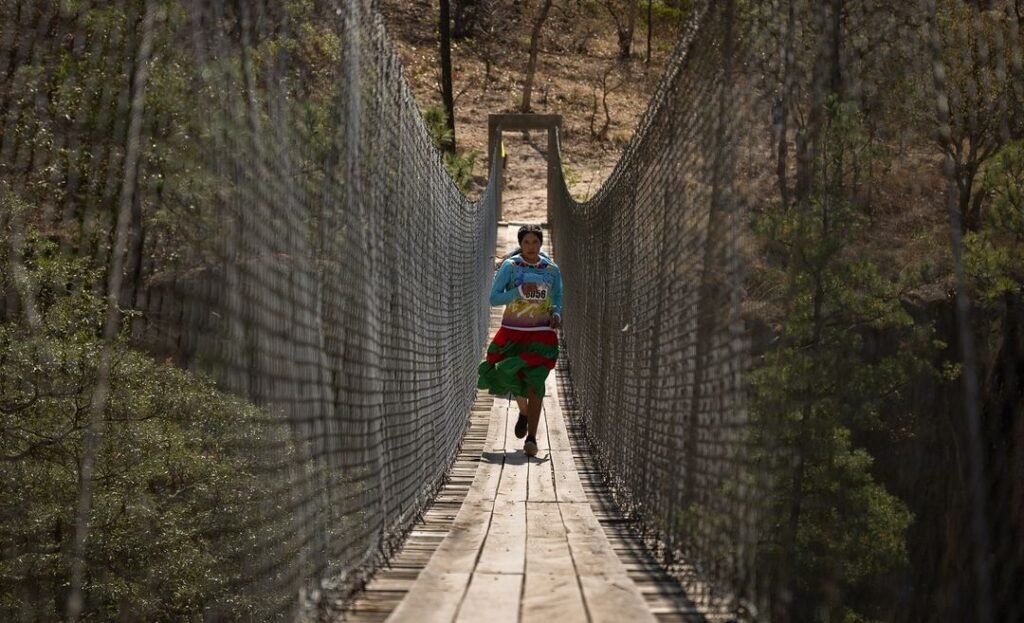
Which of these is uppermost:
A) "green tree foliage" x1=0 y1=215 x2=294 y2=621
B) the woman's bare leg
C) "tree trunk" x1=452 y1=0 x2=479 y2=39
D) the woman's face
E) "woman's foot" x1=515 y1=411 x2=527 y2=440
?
"tree trunk" x1=452 y1=0 x2=479 y2=39

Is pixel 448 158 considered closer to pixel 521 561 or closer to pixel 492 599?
pixel 521 561

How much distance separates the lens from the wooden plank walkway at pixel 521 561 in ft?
9.06

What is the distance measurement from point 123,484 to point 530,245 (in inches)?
221

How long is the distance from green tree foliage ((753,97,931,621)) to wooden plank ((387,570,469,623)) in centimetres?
865

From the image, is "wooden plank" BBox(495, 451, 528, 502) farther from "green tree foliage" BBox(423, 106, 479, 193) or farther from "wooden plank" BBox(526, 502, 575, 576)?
"green tree foliage" BBox(423, 106, 479, 193)

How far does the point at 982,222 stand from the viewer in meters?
19.5

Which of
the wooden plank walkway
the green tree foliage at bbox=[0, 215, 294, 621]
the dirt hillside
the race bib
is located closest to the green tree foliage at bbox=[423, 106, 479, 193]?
the dirt hillside

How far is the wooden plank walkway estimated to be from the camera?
2762mm

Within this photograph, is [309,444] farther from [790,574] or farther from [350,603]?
[790,574]

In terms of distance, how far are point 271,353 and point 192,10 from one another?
9.46 meters

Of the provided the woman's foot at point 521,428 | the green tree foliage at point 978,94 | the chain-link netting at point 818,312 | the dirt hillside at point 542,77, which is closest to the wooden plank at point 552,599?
the chain-link netting at point 818,312

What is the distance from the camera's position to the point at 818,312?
15102 mm

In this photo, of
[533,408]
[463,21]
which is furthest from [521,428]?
[463,21]

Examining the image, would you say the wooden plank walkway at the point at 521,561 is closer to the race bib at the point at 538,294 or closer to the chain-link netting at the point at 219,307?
the chain-link netting at the point at 219,307
